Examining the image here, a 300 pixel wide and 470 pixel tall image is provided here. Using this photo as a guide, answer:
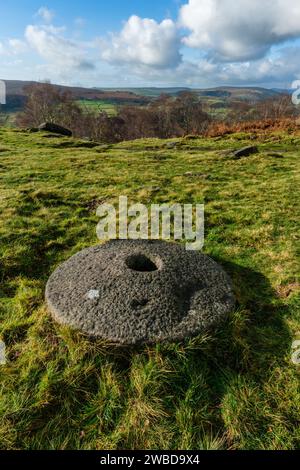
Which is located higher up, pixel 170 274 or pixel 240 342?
pixel 170 274

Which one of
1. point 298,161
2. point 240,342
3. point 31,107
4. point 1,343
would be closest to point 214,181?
point 298,161

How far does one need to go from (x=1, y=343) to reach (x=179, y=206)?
23.2 feet

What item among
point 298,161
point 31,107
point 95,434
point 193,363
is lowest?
point 95,434

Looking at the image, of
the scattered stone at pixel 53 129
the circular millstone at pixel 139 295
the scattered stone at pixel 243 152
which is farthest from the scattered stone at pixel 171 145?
the circular millstone at pixel 139 295

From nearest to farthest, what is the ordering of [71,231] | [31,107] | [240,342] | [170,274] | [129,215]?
[240,342]
[170,274]
[71,231]
[129,215]
[31,107]

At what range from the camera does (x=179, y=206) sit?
10.7 metres

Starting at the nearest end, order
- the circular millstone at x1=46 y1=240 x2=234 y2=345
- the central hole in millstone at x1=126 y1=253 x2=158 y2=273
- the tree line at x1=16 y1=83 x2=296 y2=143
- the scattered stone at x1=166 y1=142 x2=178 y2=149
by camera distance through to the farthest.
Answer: the circular millstone at x1=46 y1=240 x2=234 y2=345 < the central hole in millstone at x1=126 y1=253 x2=158 y2=273 < the scattered stone at x1=166 y1=142 x2=178 y2=149 < the tree line at x1=16 y1=83 x2=296 y2=143

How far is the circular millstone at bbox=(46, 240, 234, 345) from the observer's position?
4.76 metres

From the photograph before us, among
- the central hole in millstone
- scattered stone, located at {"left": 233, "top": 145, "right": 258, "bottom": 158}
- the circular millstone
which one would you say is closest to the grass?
scattered stone, located at {"left": 233, "top": 145, "right": 258, "bottom": 158}

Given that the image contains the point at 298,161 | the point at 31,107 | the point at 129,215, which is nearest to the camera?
the point at 129,215

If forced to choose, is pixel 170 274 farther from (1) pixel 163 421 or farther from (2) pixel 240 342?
(1) pixel 163 421

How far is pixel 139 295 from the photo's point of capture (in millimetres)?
5223

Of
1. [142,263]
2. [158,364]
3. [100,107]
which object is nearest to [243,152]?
[142,263]

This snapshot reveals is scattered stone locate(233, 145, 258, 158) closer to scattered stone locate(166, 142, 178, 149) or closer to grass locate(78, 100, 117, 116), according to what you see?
scattered stone locate(166, 142, 178, 149)
